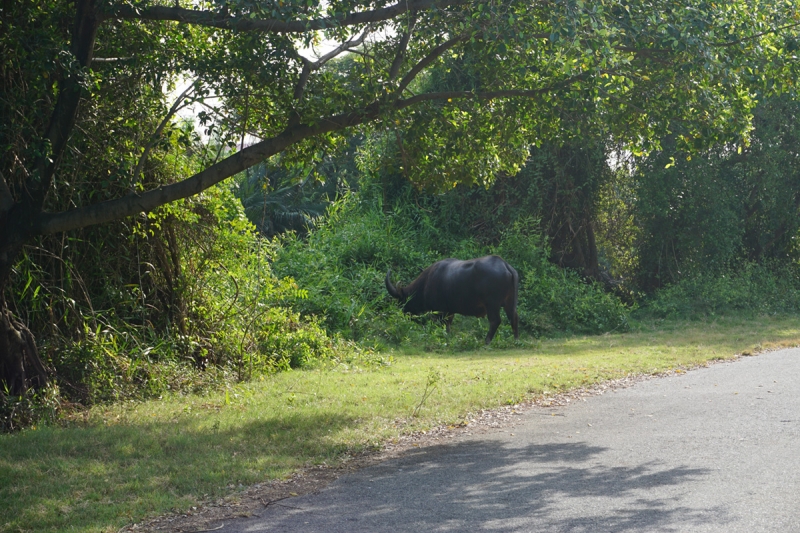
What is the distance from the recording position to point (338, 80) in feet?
31.7

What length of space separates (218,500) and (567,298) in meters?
13.7

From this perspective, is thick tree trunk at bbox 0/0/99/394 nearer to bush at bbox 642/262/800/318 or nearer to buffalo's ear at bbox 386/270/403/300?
buffalo's ear at bbox 386/270/403/300

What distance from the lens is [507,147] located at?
447 inches

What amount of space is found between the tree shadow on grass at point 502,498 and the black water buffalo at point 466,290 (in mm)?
8648

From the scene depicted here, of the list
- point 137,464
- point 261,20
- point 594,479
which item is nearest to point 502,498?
point 594,479

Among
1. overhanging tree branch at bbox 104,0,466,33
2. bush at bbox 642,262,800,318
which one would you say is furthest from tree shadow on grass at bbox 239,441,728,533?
bush at bbox 642,262,800,318

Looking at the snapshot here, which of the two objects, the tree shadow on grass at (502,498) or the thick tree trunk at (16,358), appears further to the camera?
the thick tree trunk at (16,358)

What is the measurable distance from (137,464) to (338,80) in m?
4.91

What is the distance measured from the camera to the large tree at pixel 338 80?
8180 millimetres

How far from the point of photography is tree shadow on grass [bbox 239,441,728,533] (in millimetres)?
5363

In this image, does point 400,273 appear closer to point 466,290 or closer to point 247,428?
point 466,290

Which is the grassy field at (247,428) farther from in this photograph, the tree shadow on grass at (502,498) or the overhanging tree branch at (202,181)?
the overhanging tree branch at (202,181)

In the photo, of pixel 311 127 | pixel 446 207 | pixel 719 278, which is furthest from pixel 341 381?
pixel 719 278

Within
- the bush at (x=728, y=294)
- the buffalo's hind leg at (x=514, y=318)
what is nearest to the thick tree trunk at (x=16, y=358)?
the buffalo's hind leg at (x=514, y=318)
